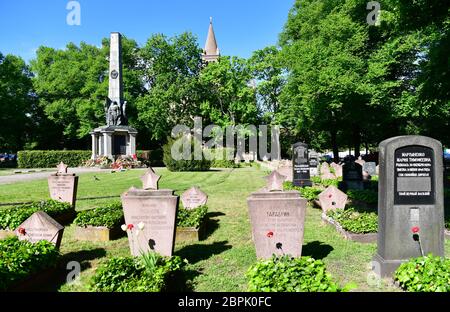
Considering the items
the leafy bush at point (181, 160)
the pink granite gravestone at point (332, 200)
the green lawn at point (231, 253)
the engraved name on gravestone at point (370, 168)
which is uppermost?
the leafy bush at point (181, 160)

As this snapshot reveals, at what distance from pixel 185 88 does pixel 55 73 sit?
17.3 meters

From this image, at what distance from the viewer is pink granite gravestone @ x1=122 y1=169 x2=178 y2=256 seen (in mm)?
6391

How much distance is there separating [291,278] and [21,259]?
4079 millimetres

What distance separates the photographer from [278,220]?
20.7 ft

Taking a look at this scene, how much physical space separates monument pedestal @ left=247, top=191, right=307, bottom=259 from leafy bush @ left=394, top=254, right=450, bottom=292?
5.59 feet

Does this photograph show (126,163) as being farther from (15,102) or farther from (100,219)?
(100,219)

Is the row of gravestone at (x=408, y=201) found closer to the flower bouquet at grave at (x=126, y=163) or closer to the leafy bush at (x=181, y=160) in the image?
→ the leafy bush at (x=181, y=160)

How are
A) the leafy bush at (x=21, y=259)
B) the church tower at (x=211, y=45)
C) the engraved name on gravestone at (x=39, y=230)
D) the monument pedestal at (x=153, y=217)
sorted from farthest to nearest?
1. the church tower at (x=211, y=45)
2. the engraved name on gravestone at (x=39, y=230)
3. the monument pedestal at (x=153, y=217)
4. the leafy bush at (x=21, y=259)

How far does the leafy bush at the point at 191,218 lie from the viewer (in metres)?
8.53

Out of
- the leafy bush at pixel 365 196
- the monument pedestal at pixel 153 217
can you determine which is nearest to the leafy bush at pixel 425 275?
the monument pedestal at pixel 153 217

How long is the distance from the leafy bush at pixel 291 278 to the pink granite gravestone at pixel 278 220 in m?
1.30

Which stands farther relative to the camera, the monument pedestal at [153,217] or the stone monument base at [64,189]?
the stone monument base at [64,189]

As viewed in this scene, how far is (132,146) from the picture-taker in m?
35.8

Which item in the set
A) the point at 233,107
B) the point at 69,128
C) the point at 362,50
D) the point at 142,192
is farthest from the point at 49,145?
the point at 142,192
